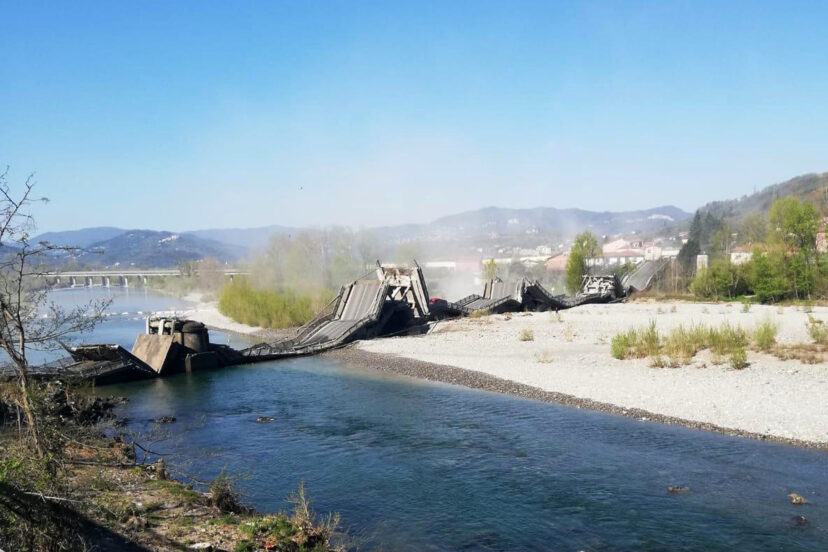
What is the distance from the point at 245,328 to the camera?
2042 inches

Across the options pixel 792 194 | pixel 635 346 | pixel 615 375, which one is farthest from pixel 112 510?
pixel 792 194

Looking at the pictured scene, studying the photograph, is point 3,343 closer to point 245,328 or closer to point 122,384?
point 122,384

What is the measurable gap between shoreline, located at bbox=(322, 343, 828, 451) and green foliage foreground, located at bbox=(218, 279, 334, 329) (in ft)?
52.8

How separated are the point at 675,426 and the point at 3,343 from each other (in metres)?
15.4

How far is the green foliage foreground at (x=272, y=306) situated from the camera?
163 feet

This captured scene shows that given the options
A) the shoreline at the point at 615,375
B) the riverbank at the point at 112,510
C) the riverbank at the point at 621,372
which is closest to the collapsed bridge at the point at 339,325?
the shoreline at the point at 615,375

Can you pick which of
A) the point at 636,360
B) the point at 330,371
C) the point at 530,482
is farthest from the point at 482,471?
the point at 330,371

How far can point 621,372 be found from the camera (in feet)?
76.1

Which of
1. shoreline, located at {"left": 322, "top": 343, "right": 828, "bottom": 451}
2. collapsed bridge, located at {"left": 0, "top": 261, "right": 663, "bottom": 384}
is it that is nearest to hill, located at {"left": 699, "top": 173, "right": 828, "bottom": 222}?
collapsed bridge, located at {"left": 0, "top": 261, "right": 663, "bottom": 384}

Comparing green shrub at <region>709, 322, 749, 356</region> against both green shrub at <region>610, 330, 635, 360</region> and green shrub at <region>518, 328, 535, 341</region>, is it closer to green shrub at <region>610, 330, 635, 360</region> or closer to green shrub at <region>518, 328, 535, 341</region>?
green shrub at <region>610, 330, 635, 360</region>

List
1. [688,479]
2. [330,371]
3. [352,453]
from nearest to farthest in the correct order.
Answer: [688,479]
[352,453]
[330,371]

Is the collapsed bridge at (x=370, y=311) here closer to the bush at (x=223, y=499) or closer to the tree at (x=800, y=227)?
the bush at (x=223, y=499)

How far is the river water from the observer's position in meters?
10.8

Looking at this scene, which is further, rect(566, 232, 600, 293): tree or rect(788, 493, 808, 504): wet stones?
rect(566, 232, 600, 293): tree
